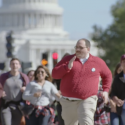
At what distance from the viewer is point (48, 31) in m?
128

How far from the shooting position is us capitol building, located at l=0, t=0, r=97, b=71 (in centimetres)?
12244

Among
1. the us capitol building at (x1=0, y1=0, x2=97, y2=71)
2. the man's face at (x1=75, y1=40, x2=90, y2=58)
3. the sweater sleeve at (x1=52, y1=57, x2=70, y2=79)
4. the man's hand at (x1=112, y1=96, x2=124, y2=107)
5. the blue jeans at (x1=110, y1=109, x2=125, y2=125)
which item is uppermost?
the man's face at (x1=75, y1=40, x2=90, y2=58)

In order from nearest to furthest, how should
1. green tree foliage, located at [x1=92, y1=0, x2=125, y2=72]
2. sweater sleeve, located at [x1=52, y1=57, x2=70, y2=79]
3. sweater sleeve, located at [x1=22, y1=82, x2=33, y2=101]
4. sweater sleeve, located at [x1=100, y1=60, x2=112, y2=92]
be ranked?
sweater sleeve, located at [x1=52, y1=57, x2=70, y2=79] → sweater sleeve, located at [x1=100, y1=60, x2=112, y2=92] → sweater sleeve, located at [x1=22, y1=82, x2=33, y2=101] → green tree foliage, located at [x1=92, y1=0, x2=125, y2=72]

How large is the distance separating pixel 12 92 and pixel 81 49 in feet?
9.73

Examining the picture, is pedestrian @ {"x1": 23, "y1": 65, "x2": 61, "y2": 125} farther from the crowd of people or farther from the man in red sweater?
the man in red sweater

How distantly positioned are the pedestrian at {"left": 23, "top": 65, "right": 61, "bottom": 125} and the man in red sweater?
208 centimetres

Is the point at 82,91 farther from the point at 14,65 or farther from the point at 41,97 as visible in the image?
the point at 14,65

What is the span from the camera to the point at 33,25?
12656 cm

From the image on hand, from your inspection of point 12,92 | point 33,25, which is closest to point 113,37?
point 33,25

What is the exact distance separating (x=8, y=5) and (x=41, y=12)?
6.66 m

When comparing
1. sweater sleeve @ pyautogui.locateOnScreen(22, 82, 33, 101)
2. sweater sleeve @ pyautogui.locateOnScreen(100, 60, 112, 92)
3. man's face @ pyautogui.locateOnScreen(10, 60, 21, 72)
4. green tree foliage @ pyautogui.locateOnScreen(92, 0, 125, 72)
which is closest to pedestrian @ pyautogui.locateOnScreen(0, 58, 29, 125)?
man's face @ pyautogui.locateOnScreen(10, 60, 21, 72)

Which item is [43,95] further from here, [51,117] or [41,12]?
[41,12]

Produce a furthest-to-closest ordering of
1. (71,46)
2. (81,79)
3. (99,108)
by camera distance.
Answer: (71,46), (99,108), (81,79)

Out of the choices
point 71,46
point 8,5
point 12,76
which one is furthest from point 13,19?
point 12,76
